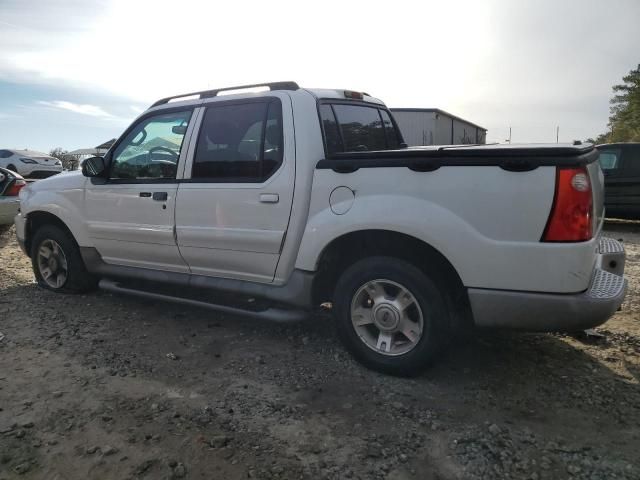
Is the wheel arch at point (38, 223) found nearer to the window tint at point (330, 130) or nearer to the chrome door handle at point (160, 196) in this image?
the chrome door handle at point (160, 196)

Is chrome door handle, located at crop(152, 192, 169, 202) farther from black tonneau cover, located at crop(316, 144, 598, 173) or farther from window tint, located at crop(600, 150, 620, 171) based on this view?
window tint, located at crop(600, 150, 620, 171)

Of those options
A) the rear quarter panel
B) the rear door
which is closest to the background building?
the rear door

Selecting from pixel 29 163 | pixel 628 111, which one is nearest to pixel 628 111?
pixel 628 111

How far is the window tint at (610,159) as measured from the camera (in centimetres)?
948

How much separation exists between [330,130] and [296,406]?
1.94 m

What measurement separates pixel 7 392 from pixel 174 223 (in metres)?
1.63

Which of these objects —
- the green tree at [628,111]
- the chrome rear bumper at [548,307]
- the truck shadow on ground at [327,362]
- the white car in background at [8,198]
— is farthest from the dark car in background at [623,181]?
the green tree at [628,111]

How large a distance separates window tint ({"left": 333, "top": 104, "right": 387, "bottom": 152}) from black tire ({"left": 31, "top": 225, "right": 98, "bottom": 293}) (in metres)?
2.95

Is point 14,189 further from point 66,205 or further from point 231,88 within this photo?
point 231,88

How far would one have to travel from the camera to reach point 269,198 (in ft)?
11.5

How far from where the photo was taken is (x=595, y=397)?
2930 millimetres

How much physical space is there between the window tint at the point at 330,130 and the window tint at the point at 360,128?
0.08 metres

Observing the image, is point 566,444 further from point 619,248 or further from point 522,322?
point 619,248

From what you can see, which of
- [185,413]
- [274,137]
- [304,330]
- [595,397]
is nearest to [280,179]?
[274,137]
